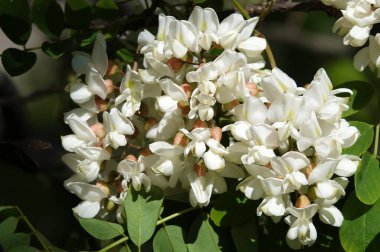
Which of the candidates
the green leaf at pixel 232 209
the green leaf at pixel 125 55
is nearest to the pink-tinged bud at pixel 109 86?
the green leaf at pixel 125 55

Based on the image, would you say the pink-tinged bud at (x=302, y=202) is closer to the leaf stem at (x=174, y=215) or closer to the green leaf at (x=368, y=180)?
the green leaf at (x=368, y=180)

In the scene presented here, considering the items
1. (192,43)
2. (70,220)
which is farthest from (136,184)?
(70,220)

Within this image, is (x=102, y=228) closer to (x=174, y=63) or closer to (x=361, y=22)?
(x=174, y=63)

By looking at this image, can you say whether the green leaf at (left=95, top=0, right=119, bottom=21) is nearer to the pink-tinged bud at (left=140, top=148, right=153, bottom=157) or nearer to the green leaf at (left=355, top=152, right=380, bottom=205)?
the pink-tinged bud at (left=140, top=148, right=153, bottom=157)

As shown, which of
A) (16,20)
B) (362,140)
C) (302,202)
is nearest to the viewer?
(302,202)

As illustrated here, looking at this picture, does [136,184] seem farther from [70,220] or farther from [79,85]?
[70,220]

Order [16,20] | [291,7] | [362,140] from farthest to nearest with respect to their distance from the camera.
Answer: [291,7]
[16,20]
[362,140]

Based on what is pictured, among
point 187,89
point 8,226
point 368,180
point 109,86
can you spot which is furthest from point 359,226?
point 8,226
